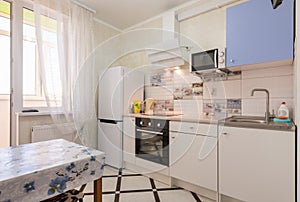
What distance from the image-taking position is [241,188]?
163 cm

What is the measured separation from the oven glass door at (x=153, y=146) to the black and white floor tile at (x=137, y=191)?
0.31m

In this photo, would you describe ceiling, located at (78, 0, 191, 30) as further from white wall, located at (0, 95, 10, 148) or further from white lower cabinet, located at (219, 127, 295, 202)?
white lower cabinet, located at (219, 127, 295, 202)

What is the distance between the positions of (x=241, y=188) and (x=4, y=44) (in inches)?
129

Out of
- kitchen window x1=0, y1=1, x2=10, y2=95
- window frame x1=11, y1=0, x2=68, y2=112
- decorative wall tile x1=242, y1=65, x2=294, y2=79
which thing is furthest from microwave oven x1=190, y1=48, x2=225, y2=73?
kitchen window x1=0, y1=1, x2=10, y2=95

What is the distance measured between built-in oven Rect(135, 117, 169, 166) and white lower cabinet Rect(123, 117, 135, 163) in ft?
0.25

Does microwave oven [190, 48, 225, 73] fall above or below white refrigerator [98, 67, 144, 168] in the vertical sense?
above

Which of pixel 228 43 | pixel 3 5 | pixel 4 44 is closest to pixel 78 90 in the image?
pixel 4 44

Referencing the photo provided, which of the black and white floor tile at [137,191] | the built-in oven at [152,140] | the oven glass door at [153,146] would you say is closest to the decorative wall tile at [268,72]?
the built-in oven at [152,140]

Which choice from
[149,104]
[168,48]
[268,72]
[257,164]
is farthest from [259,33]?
[149,104]

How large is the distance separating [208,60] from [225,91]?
0.53 meters

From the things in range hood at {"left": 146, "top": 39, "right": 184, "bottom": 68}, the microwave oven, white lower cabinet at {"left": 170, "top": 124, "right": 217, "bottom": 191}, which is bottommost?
white lower cabinet at {"left": 170, "top": 124, "right": 217, "bottom": 191}

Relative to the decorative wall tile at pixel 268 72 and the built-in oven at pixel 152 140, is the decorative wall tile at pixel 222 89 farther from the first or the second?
the built-in oven at pixel 152 140

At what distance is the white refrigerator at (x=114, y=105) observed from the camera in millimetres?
2748

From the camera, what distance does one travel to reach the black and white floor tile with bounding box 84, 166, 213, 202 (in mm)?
1926
